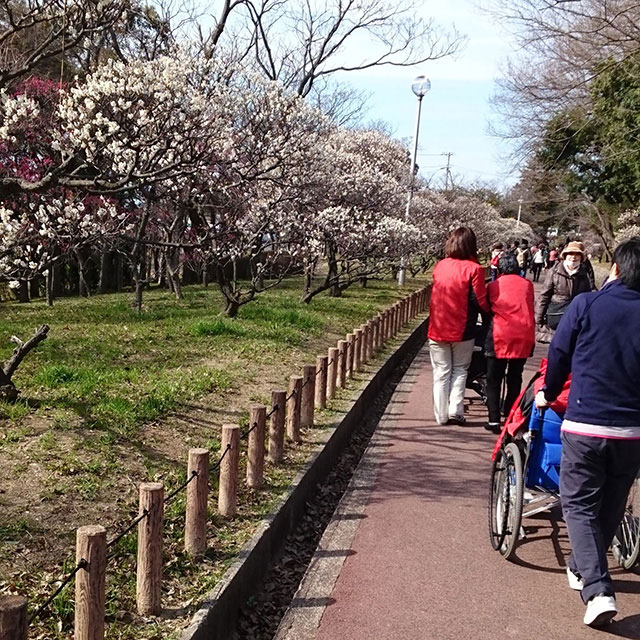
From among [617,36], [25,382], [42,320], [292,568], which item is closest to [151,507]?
[292,568]

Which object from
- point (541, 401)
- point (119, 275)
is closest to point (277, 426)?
point (541, 401)

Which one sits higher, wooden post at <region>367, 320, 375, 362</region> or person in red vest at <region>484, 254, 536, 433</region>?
person in red vest at <region>484, 254, 536, 433</region>

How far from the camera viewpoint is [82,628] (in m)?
2.60

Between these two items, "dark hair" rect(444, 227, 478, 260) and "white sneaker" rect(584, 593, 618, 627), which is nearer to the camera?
"white sneaker" rect(584, 593, 618, 627)

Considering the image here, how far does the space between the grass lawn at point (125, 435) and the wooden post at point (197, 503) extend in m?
0.09

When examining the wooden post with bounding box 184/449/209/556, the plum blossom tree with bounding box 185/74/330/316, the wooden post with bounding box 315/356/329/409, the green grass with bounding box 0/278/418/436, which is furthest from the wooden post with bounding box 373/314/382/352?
the wooden post with bounding box 184/449/209/556

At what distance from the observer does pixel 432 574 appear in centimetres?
411

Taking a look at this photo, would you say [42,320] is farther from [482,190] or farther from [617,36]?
[482,190]

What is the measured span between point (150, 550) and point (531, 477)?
91.4 inches

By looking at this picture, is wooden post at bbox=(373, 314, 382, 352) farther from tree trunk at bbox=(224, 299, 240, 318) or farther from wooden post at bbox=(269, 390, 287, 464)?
wooden post at bbox=(269, 390, 287, 464)

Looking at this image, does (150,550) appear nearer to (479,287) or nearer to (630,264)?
(630,264)

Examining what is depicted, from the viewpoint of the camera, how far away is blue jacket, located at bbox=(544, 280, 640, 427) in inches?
130

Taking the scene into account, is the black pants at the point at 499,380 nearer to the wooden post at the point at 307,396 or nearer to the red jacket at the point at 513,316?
the red jacket at the point at 513,316

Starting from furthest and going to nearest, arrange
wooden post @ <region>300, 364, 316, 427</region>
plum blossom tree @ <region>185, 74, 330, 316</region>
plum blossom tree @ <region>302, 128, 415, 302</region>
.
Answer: plum blossom tree @ <region>302, 128, 415, 302</region> < plum blossom tree @ <region>185, 74, 330, 316</region> < wooden post @ <region>300, 364, 316, 427</region>
